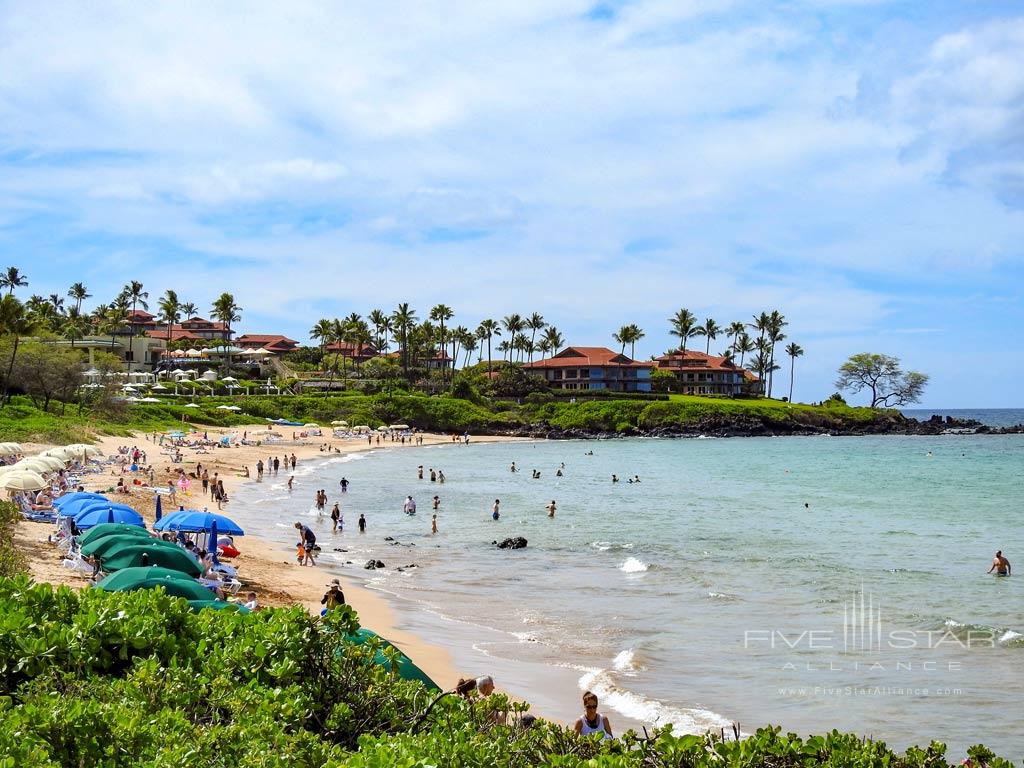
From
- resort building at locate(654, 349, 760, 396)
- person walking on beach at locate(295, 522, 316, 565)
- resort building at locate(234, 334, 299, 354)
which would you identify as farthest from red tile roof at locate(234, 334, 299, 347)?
person walking on beach at locate(295, 522, 316, 565)

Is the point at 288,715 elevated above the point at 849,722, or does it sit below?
above

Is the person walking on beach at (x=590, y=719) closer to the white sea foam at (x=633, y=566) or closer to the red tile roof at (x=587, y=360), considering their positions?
the white sea foam at (x=633, y=566)

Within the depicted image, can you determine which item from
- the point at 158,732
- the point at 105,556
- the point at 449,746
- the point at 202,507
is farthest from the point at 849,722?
the point at 202,507

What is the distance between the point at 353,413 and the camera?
94125 mm

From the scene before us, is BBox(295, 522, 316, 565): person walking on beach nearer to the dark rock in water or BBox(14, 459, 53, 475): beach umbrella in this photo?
the dark rock in water

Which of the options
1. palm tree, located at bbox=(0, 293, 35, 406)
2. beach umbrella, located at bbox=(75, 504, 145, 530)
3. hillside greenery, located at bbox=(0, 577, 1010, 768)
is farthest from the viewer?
palm tree, located at bbox=(0, 293, 35, 406)

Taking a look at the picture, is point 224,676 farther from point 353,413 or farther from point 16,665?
point 353,413

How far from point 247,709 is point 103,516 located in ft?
49.2

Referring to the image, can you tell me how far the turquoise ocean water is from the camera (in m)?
14.0

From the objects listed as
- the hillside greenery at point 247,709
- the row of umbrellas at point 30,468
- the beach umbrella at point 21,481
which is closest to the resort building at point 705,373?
the row of umbrellas at point 30,468

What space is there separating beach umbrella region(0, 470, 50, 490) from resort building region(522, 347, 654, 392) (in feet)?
317

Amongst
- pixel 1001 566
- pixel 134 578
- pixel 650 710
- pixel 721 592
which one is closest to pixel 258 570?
pixel 134 578

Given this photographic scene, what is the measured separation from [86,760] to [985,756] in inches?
225

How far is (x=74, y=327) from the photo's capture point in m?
86.5
